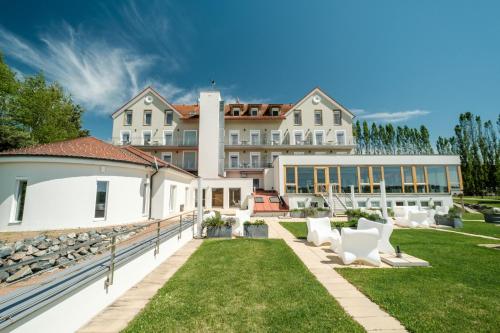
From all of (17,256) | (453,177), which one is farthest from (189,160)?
(453,177)

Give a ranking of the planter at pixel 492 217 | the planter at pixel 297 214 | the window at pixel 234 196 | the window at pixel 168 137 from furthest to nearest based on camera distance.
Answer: the window at pixel 168 137 → the window at pixel 234 196 → the planter at pixel 297 214 → the planter at pixel 492 217

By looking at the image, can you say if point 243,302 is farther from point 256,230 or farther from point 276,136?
point 276,136

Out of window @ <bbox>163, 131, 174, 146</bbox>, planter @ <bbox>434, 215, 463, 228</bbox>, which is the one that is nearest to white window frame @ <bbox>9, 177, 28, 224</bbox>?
window @ <bbox>163, 131, 174, 146</bbox>

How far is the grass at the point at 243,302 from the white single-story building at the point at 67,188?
23.7 ft

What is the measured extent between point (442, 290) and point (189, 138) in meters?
28.2

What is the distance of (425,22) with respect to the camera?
1157 cm

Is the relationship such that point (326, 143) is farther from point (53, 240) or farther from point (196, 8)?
point (53, 240)

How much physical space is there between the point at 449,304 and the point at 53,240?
11431 mm

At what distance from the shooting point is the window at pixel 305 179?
69.1ft

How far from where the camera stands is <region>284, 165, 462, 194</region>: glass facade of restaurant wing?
21.1m

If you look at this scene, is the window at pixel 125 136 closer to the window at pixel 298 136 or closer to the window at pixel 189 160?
the window at pixel 189 160

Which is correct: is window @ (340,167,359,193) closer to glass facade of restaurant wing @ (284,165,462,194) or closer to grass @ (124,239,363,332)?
glass facade of restaurant wing @ (284,165,462,194)

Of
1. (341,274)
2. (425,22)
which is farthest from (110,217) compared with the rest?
(425,22)

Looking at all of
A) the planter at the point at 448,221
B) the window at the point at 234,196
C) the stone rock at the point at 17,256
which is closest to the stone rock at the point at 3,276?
the stone rock at the point at 17,256
